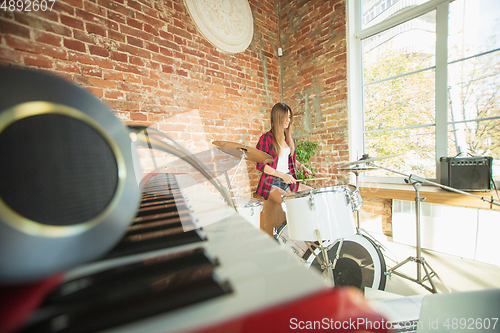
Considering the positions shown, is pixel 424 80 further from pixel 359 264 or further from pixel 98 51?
pixel 98 51

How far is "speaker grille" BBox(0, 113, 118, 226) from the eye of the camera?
16 cm

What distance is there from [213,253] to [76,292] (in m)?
0.11

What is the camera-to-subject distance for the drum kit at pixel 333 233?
1.44 m

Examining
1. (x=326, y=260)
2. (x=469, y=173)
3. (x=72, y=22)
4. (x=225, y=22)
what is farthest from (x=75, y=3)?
(x=469, y=173)

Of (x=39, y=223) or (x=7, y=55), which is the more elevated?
(x=7, y=55)

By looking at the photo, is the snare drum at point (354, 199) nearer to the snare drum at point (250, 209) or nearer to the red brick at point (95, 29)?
the snare drum at point (250, 209)

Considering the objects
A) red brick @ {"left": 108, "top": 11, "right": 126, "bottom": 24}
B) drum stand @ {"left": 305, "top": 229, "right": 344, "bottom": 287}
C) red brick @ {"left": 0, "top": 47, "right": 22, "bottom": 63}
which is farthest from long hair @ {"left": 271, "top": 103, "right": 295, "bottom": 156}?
red brick @ {"left": 0, "top": 47, "right": 22, "bottom": 63}

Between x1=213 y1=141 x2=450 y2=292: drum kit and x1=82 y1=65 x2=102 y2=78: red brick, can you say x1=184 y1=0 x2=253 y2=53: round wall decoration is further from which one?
x1=213 y1=141 x2=450 y2=292: drum kit

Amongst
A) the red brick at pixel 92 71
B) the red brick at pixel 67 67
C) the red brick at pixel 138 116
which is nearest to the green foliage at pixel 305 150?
the red brick at pixel 138 116

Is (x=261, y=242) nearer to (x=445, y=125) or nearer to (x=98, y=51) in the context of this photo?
(x=98, y=51)

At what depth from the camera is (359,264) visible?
1.73 m

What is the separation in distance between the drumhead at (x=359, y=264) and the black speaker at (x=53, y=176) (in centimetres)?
181

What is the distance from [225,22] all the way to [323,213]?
2643 mm

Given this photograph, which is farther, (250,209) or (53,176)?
(250,209)
